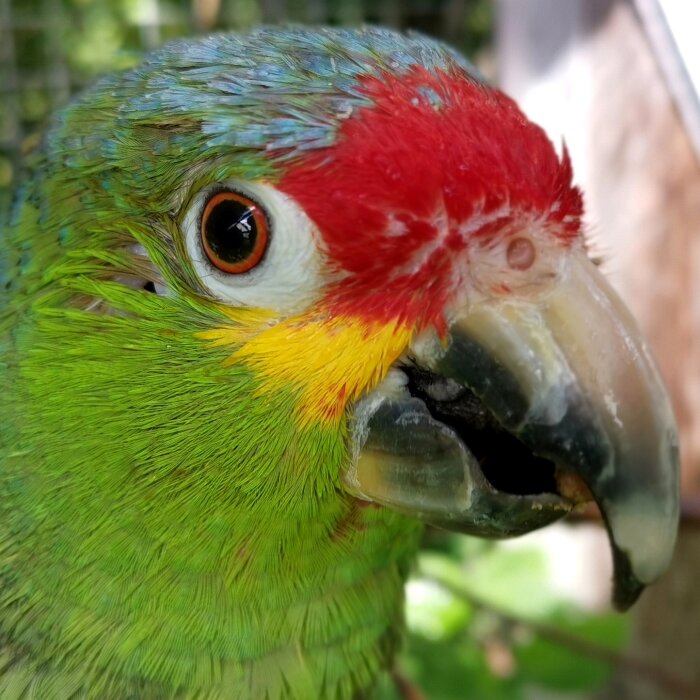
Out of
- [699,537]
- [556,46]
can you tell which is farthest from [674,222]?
[699,537]

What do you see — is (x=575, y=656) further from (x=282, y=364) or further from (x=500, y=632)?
(x=282, y=364)

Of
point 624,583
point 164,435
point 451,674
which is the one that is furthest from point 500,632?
point 164,435

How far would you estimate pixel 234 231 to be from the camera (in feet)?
2.31

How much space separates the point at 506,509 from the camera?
72 centimetres

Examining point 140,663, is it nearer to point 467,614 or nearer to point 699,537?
point 467,614

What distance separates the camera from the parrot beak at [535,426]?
2.17 ft

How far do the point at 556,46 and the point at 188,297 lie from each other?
158 centimetres

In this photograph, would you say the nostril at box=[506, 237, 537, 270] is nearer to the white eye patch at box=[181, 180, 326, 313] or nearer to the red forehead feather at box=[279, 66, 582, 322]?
the red forehead feather at box=[279, 66, 582, 322]

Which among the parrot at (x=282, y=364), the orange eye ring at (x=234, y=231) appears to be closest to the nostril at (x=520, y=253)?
the parrot at (x=282, y=364)

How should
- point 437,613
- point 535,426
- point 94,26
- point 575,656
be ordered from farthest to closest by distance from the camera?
point 94,26 < point 437,613 < point 575,656 < point 535,426

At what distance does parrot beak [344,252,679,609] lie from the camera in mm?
663

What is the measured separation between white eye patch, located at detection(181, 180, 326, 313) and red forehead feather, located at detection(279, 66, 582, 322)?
2 centimetres

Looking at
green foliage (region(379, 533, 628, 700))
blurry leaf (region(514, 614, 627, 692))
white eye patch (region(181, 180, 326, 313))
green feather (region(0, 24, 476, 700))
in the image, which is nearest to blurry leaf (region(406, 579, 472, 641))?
green foliage (region(379, 533, 628, 700))

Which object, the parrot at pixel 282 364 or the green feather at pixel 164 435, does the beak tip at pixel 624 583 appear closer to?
the parrot at pixel 282 364
